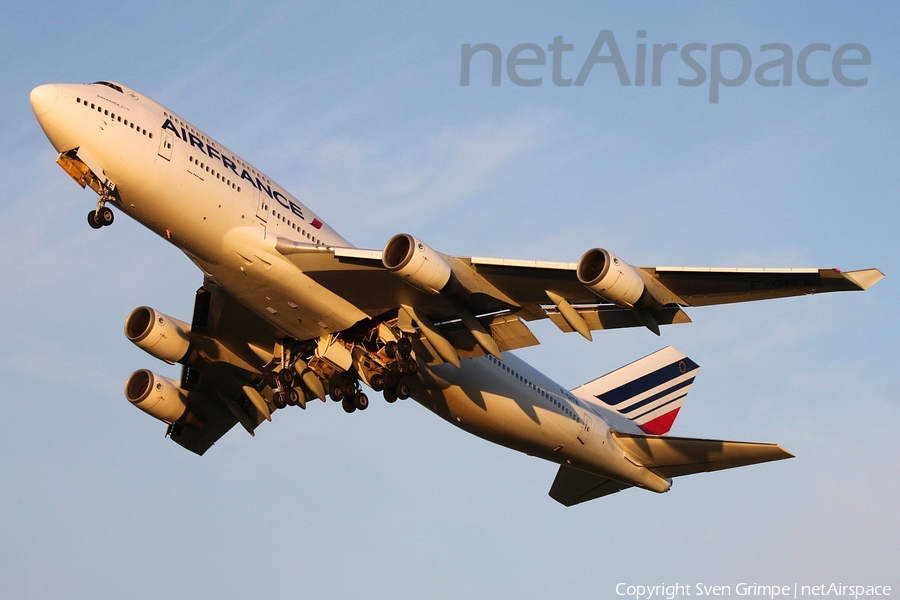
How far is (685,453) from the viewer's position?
107 ft

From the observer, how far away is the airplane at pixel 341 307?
24109 mm

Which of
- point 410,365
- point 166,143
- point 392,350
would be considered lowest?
point 410,365

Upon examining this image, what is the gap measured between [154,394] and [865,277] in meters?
20.7

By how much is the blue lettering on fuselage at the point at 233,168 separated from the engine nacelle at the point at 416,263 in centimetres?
363

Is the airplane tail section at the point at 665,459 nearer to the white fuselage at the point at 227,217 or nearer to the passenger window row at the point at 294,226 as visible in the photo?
the white fuselage at the point at 227,217

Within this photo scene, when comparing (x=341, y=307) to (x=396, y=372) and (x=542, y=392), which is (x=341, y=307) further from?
(x=542, y=392)

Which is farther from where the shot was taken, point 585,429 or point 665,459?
point 665,459

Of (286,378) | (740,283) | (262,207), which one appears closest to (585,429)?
(286,378)

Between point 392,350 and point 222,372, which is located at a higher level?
point 392,350

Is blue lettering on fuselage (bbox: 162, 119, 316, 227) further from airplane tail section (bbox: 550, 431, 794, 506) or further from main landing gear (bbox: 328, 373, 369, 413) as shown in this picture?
airplane tail section (bbox: 550, 431, 794, 506)

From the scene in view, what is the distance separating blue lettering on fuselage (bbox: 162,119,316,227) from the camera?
25164 millimetres

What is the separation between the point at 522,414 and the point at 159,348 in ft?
33.4

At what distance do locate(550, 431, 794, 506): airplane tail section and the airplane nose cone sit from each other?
1891cm

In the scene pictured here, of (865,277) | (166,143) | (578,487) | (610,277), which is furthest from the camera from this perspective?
(578,487)
